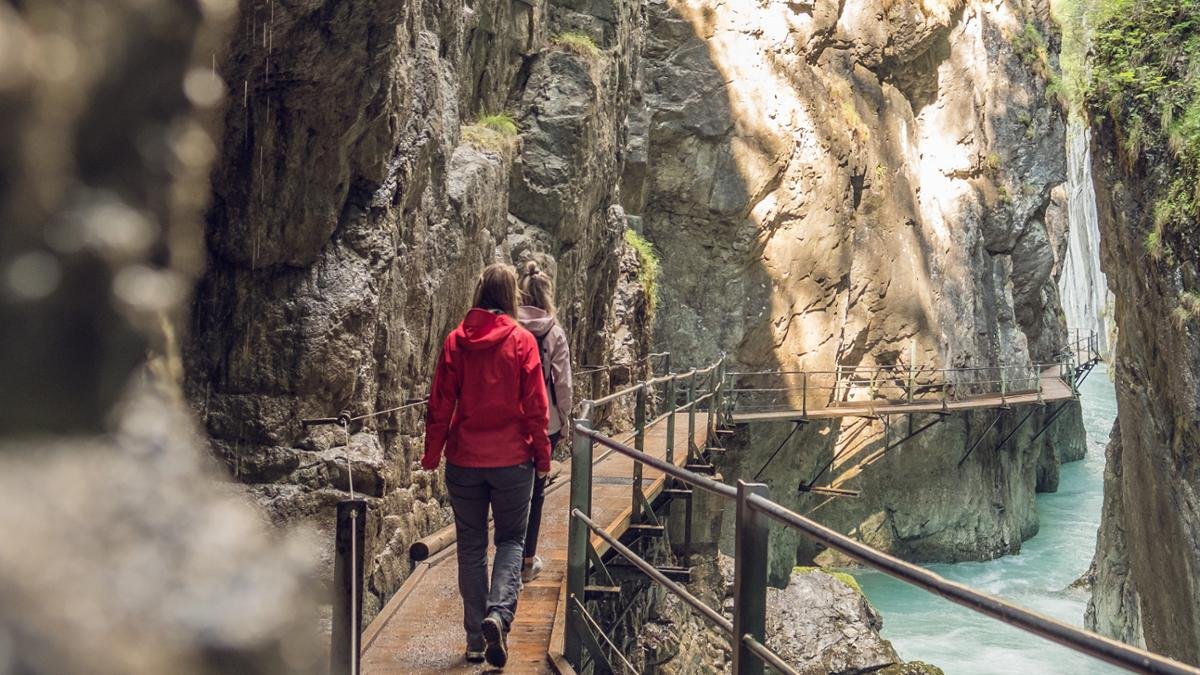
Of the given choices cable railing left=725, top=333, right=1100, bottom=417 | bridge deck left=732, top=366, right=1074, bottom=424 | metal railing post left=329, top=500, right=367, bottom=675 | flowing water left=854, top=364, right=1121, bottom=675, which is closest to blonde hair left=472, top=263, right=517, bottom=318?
metal railing post left=329, top=500, right=367, bottom=675

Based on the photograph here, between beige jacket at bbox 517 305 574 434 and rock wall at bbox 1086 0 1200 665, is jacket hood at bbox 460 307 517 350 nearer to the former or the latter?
beige jacket at bbox 517 305 574 434

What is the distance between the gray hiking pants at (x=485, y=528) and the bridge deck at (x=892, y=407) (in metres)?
14.5

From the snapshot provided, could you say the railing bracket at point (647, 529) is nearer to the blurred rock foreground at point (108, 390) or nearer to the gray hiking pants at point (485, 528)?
the gray hiking pants at point (485, 528)

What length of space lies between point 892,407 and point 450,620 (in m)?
17.4

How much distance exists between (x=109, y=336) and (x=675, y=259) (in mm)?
21657

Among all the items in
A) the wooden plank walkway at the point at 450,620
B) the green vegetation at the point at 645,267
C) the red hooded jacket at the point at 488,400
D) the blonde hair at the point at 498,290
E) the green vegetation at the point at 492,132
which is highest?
the green vegetation at the point at 492,132

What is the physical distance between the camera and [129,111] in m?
0.94

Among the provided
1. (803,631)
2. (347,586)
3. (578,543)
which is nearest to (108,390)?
(347,586)

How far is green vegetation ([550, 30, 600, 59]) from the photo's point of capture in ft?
43.8

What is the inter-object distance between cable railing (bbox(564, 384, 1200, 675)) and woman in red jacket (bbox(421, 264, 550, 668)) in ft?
0.87

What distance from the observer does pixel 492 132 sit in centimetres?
1064

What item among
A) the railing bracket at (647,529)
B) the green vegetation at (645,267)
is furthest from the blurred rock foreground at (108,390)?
the green vegetation at (645,267)

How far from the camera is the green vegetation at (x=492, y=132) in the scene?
33.0ft

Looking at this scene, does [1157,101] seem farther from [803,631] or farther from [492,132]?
[803,631]
